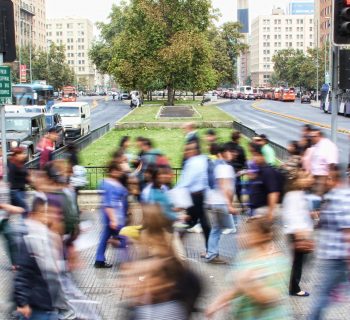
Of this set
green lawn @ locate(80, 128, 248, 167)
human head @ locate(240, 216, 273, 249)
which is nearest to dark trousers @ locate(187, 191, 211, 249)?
human head @ locate(240, 216, 273, 249)

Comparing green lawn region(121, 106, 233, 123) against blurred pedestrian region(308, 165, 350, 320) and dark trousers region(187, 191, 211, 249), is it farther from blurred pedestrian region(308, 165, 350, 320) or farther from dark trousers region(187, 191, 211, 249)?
blurred pedestrian region(308, 165, 350, 320)

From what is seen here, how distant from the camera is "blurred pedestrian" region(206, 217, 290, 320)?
185 inches

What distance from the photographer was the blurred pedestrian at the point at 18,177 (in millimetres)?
9547

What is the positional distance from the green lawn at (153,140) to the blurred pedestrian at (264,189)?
8.10m

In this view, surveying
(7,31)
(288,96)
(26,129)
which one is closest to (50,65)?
(288,96)

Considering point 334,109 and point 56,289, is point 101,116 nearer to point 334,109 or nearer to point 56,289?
point 334,109

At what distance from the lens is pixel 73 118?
33.5 meters

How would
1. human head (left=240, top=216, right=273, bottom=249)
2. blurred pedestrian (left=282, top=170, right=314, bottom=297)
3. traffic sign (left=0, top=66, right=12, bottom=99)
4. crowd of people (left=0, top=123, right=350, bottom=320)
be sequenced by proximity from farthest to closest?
1. traffic sign (left=0, top=66, right=12, bottom=99)
2. blurred pedestrian (left=282, top=170, right=314, bottom=297)
3. human head (left=240, top=216, right=273, bottom=249)
4. crowd of people (left=0, top=123, right=350, bottom=320)

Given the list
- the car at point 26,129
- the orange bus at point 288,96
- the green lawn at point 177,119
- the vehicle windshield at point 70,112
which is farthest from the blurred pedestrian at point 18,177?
the orange bus at point 288,96

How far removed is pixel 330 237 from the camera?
659 centimetres

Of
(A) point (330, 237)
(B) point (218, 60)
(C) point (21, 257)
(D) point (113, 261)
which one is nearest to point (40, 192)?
(C) point (21, 257)

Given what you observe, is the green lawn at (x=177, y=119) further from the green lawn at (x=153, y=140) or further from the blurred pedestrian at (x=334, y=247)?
the blurred pedestrian at (x=334, y=247)

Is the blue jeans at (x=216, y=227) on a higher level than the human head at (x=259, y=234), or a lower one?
lower

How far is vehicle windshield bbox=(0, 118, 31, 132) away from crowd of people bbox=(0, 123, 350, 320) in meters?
11.8
